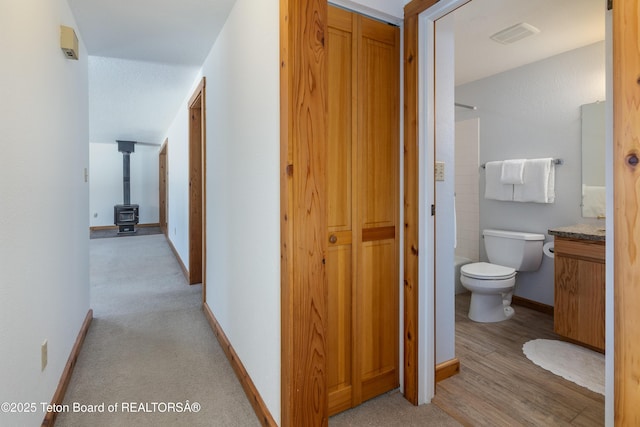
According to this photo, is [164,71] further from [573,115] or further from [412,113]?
[573,115]

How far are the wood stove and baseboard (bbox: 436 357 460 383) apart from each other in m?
8.04

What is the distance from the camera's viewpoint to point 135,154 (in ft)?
28.4

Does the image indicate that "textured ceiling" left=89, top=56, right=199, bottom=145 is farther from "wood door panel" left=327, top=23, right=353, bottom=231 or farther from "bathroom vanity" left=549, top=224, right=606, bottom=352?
"bathroom vanity" left=549, top=224, right=606, bottom=352

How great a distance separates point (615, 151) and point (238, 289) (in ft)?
5.87

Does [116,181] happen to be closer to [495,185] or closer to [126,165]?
[126,165]

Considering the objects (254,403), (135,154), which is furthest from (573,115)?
(135,154)

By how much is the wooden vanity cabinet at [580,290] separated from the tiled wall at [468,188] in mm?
1104

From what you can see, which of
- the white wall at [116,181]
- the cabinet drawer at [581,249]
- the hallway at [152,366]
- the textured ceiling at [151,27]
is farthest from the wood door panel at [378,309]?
the white wall at [116,181]

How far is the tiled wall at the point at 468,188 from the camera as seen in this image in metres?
3.47

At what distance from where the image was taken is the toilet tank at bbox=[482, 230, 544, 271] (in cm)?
290

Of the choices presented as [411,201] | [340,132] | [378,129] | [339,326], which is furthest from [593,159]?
[339,326]

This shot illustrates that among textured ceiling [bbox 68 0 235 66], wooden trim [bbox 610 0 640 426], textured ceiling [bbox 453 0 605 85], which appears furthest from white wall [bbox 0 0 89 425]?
textured ceiling [bbox 453 0 605 85]

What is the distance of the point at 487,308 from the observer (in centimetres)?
278

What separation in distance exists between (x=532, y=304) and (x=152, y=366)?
325 centimetres
